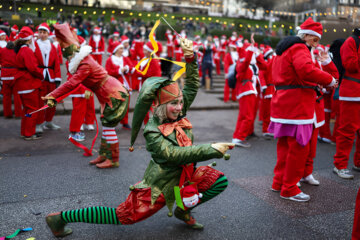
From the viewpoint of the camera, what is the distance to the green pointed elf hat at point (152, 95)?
2.84 meters

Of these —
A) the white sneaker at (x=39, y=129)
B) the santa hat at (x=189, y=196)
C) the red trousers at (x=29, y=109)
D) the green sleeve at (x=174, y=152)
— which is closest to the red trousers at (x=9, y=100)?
the white sneaker at (x=39, y=129)

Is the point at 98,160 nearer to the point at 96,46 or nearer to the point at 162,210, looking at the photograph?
the point at 162,210

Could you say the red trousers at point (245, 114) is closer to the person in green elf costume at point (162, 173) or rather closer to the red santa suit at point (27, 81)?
the person in green elf costume at point (162, 173)

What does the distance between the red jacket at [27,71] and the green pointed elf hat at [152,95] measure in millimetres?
4681

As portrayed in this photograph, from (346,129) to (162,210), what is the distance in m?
3.14

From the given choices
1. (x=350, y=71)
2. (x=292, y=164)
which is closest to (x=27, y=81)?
(x=292, y=164)

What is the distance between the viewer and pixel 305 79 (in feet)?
12.7

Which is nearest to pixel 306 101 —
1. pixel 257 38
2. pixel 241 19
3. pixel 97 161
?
pixel 97 161

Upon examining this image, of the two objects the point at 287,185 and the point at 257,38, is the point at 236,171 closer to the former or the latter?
the point at 287,185

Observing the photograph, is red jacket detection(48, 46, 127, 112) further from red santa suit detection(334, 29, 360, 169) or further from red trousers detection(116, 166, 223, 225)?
red santa suit detection(334, 29, 360, 169)

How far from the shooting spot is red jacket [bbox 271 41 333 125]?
3.86 metres

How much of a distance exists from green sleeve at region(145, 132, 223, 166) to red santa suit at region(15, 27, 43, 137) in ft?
15.0

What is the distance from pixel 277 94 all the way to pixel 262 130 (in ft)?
14.0

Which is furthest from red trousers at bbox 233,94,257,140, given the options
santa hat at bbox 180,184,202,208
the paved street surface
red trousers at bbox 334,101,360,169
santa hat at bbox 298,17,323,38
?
santa hat at bbox 180,184,202,208
